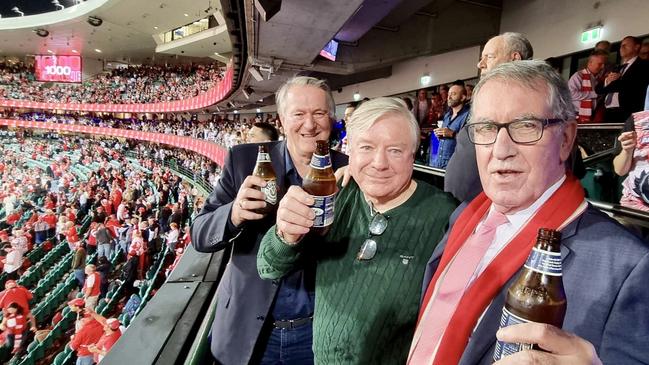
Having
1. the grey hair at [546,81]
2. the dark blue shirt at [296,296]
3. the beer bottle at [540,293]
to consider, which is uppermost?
the grey hair at [546,81]

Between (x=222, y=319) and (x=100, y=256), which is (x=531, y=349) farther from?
(x=100, y=256)

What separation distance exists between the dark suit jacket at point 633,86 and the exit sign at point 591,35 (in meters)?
3.57

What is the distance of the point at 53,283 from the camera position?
11.1 meters

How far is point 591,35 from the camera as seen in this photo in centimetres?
681

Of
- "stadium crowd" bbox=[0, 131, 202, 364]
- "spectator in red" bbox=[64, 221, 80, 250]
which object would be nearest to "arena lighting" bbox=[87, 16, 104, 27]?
"stadium crowd" bbox=[0, 131, 202, 364]

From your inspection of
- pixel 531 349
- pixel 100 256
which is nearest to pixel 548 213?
pixel 531 349

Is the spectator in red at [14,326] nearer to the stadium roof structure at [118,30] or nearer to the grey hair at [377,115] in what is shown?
the grey hair at [377,115]

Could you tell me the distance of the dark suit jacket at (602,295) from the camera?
811 millimetres

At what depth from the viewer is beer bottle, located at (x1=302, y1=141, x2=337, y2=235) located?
1233 mm

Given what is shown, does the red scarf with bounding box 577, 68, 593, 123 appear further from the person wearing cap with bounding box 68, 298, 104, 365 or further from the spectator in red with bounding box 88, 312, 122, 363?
the person wearing cap with bounding box 68, 298, 104, 365

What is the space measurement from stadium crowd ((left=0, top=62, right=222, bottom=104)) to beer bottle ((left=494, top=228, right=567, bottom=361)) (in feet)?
97.8

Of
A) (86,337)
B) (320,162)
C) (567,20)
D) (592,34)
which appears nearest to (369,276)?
(320,162)

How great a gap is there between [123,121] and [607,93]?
3907 cm

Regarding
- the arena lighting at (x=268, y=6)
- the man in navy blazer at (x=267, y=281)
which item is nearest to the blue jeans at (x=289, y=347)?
the man in navy blazer at (x=267, y=281)
